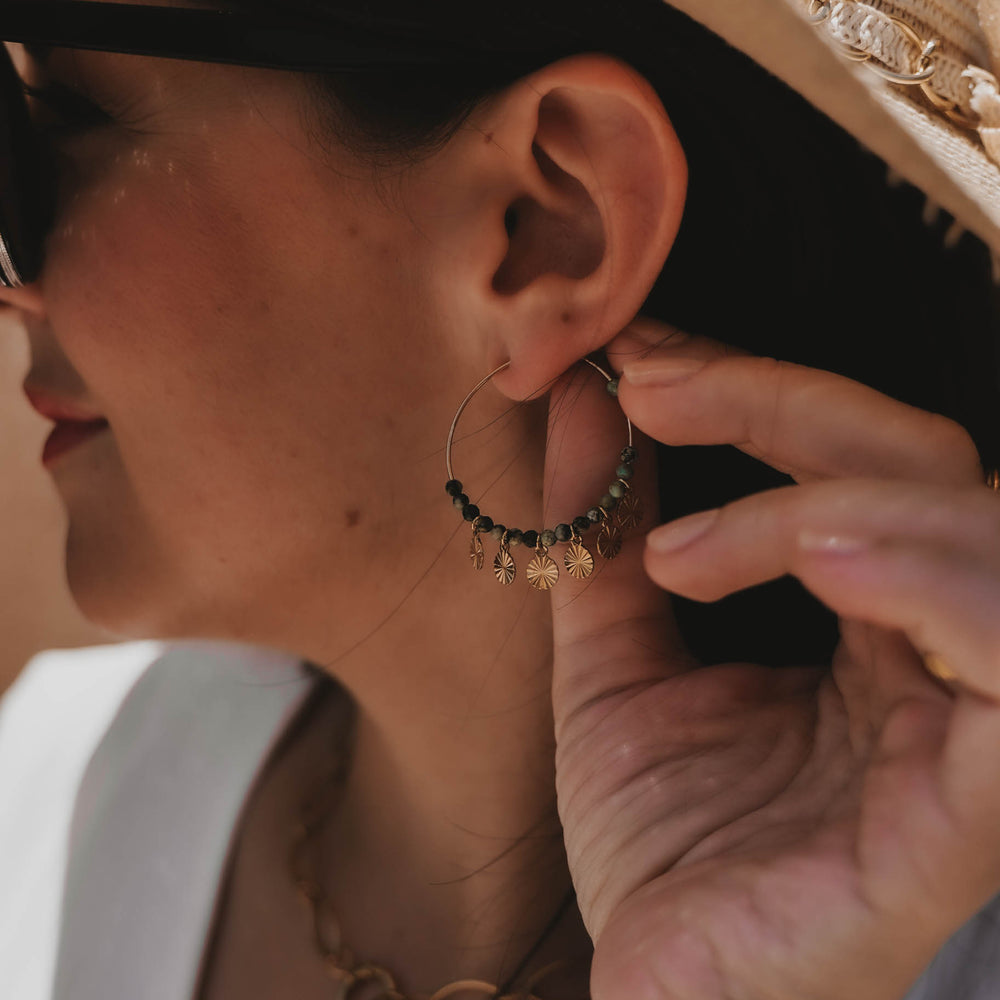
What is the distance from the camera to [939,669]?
0.46m

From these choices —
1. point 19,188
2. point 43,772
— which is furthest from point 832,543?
point 43,772

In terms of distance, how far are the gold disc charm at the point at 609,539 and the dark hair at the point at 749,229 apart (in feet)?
0.44

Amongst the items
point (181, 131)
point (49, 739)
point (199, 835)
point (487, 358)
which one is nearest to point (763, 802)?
point (487, 358)

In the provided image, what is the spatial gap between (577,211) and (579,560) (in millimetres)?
242

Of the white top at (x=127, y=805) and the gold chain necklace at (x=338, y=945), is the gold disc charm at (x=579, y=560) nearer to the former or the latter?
the gold chain necklace at (x=338, y=945)

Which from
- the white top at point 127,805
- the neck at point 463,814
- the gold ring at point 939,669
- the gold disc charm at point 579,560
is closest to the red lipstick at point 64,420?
the neck at point 463,814

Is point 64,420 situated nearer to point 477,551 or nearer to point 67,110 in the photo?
point 67,110

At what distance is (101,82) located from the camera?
0.64 meters

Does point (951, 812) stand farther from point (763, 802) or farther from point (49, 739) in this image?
point (49, 739)

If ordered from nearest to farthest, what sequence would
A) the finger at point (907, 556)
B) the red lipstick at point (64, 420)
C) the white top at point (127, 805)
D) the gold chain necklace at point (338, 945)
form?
1. the finger at point (907, 556)
2. the red lipstick at point (64, 420)
3. the gold chain necklace at point (338, 945)
4. the white top at point (127, 805)

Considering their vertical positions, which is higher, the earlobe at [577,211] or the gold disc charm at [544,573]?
the earlobe at [577,211]

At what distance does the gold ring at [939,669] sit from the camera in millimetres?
450

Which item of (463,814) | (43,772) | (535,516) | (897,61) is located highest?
(897,61)

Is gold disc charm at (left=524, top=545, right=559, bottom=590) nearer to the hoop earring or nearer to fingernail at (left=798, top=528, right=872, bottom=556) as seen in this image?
the hoop earring
